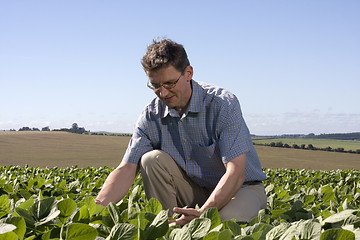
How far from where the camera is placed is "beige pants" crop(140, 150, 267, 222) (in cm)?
346

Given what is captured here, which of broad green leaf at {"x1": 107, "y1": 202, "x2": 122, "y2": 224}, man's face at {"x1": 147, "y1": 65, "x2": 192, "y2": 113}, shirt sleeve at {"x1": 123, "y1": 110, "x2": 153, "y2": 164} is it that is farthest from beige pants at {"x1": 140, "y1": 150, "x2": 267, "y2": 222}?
broad green leaf at {"x1": 107, "y1": 202, "x2": 122, "y2": 224}

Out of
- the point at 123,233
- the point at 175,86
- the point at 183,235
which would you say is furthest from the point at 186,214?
the point at 175,86

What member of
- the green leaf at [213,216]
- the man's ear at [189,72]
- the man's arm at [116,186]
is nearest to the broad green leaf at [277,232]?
the green leaf at [213,216]

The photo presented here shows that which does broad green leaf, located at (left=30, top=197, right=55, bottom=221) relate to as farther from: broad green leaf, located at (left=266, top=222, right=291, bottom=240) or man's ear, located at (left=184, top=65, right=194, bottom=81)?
man's ear, located at (left=184, top=65, right=194, bottom=81)

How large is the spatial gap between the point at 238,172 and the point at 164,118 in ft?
3.27

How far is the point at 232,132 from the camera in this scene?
357cm

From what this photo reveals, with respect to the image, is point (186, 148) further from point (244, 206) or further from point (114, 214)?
point (114, 214)

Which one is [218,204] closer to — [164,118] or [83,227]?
[164,118]

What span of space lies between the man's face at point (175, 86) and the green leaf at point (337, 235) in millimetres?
2299

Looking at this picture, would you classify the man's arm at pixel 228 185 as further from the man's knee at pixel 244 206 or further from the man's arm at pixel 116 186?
the man's arm at pixel 116 186

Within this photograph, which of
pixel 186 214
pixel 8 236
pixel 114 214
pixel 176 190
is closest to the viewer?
pixel 8 236

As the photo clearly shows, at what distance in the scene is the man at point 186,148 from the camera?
340 centimetres

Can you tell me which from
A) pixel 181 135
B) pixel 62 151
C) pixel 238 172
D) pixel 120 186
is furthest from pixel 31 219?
pixel 62 151

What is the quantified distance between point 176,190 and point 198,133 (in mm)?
624
